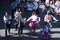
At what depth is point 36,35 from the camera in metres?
22.1

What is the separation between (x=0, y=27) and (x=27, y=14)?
677cm

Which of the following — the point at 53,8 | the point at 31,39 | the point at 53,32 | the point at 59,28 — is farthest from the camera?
the point at 53,8

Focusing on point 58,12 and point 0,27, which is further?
point 58,12

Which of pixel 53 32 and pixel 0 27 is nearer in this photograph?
pixel 53 32

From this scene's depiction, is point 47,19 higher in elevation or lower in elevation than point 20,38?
higher

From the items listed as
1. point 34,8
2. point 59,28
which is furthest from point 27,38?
point 34,8

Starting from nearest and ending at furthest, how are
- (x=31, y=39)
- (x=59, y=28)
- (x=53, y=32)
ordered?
(x=31, y=39) < (x=53, y=32) < (x=59, y=28)

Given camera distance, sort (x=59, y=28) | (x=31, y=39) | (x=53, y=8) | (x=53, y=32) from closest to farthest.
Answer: (x=31, y=39), (x=53, y=32), (x=59, y=28), (x=53, y=8)

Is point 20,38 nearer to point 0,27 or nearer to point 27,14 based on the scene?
point 0,27

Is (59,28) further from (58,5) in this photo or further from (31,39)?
(58,5)

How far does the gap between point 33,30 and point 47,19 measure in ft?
4.48

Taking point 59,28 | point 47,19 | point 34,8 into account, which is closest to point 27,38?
point 47,19

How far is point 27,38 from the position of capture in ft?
69.9

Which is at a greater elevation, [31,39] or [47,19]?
[47,19]
